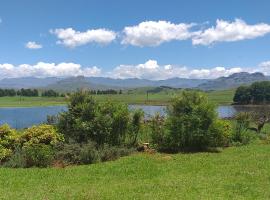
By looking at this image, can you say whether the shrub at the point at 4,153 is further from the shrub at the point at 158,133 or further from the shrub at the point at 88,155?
the shrub at the point at 158,133

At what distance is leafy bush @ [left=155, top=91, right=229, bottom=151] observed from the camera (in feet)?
75.0

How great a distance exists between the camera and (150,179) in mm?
15312

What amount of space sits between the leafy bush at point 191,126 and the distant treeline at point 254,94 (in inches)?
5174

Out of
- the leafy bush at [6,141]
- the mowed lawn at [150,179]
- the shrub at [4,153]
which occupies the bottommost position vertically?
the mowed lawn at [150,179]

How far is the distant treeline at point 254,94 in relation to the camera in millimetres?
152625

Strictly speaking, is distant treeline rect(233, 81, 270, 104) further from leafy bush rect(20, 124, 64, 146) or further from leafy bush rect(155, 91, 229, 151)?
leafy bush rect(20, 124, 64, 146)

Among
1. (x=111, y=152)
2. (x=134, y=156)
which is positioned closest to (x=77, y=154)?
(x=111, y=152)

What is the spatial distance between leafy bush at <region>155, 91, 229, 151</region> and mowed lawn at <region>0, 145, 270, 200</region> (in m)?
2.59

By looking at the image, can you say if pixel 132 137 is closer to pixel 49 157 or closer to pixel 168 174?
pixel 49 157

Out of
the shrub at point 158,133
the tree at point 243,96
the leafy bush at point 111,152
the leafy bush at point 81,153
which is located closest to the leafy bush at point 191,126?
the shrub at point 158,133

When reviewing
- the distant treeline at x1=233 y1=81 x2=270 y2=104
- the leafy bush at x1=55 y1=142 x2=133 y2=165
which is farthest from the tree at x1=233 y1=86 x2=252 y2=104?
the leafy bush at x1=55 y1=142 x2=133 y2=165

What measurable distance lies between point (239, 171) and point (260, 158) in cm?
360

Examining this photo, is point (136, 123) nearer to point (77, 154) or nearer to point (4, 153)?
point (77, 154)

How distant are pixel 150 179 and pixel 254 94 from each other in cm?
14549
